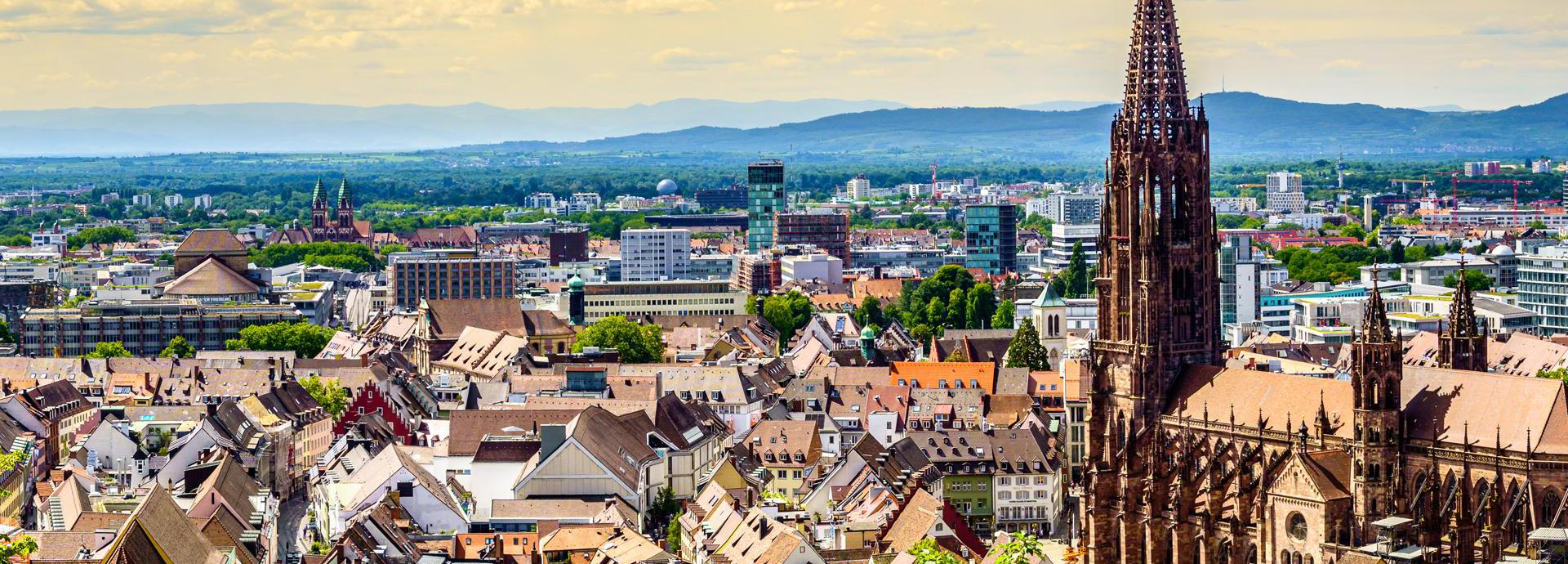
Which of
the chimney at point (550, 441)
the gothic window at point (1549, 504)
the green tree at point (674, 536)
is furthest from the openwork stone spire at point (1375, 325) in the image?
the chimney at point (550, 441)

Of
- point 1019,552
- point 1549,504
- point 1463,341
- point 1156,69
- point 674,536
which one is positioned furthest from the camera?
point 1156,69

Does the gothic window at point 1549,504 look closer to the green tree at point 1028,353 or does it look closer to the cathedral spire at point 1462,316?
the cathedral spire at point 1462,316

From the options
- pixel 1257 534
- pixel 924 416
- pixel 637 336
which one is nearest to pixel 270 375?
pixel 637 336

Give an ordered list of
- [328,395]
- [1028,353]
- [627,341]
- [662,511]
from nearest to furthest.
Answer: [662,511], [328,395], [1028,353], [627,341]

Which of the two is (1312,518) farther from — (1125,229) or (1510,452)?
(1125,229)

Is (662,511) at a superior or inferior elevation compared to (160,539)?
inferior

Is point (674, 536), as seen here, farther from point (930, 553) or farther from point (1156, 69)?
point (1156, 69)

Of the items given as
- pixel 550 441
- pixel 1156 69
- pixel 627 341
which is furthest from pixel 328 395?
pixel 1156 69
